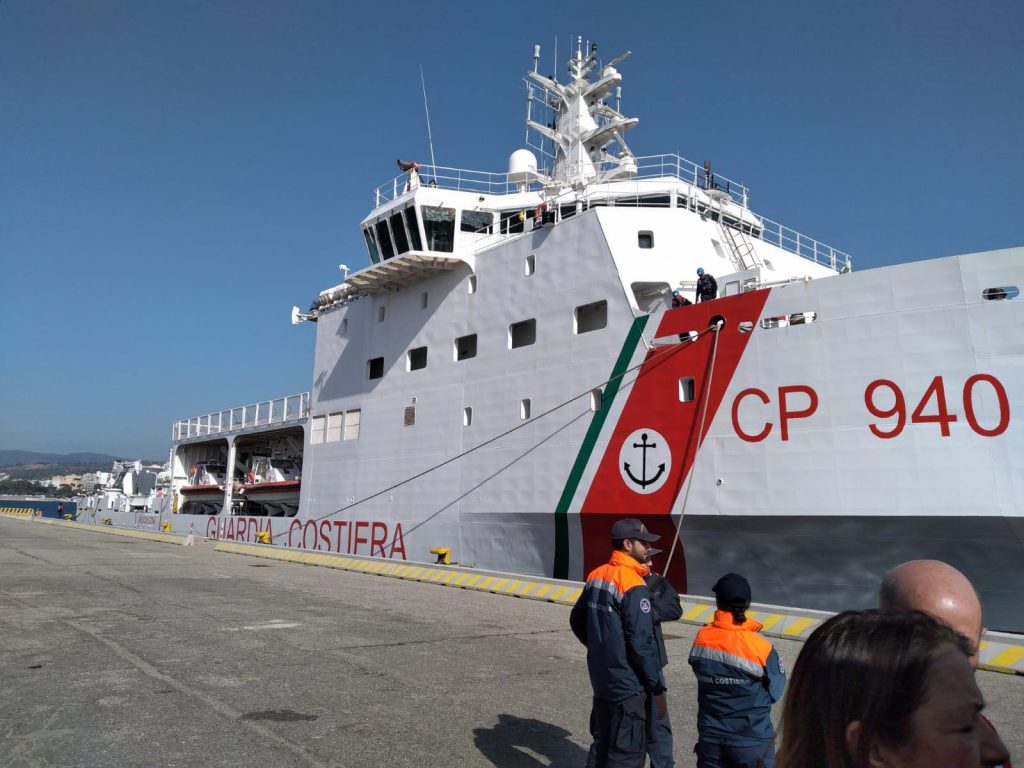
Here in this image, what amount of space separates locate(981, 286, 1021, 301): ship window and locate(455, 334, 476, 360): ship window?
906 cm

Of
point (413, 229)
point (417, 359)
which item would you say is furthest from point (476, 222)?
point (417, 359)

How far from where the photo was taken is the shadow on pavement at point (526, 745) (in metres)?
4.26

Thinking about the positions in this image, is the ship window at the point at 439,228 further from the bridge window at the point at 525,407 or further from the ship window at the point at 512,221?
the bridge window at the point at 525,407

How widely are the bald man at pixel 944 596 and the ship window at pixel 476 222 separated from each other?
15.0 m

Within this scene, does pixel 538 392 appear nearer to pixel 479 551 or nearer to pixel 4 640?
pixel 479 551

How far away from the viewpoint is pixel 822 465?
9672 mm

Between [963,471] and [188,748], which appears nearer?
[188,748]

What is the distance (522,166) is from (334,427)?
7976 millimetres

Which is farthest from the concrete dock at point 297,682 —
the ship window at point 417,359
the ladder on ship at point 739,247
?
the ladder on ship at point 739,247

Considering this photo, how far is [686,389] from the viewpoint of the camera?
11.1m

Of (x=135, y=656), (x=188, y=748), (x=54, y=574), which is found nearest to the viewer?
(x=188, y=748)

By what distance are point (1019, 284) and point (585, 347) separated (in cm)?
608

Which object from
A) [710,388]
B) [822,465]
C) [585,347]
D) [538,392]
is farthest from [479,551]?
[822,465]

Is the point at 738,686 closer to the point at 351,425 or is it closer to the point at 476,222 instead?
the point at 476,222
